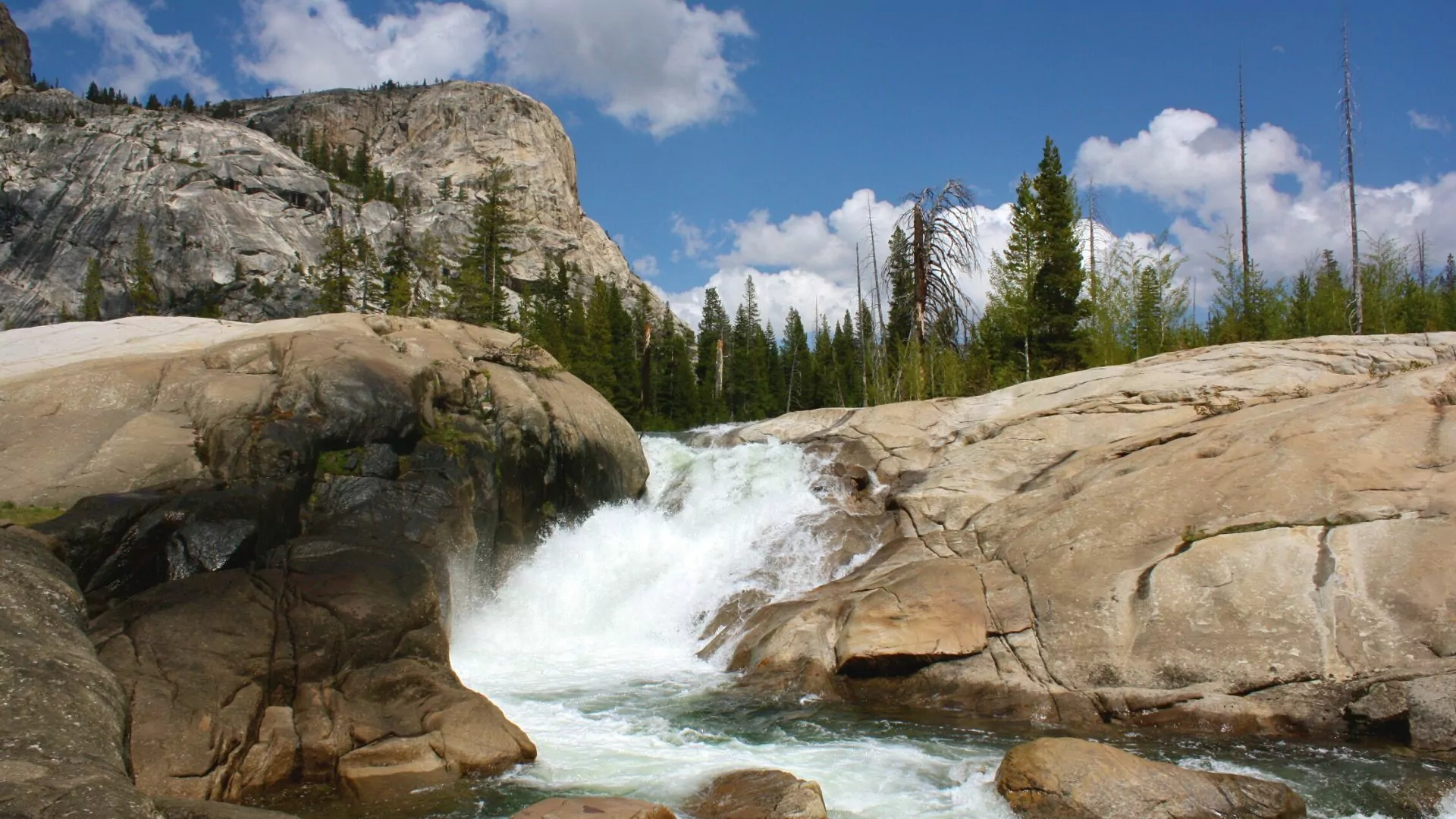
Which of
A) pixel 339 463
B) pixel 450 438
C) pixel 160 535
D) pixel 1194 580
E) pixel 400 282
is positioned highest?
pixel 400 282

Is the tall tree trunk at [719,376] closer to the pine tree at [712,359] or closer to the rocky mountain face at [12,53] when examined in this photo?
the pine tree at [712,359]

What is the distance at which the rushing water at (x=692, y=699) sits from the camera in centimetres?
793

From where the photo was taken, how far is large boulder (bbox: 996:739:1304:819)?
6.92 m

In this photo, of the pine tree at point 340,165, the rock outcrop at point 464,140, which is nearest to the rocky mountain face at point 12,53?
the rock outcrop at point 464,140

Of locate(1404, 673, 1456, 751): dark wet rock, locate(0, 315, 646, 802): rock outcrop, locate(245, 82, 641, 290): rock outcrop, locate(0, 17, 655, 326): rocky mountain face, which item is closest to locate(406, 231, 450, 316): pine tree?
locate(0, 315, 646, 802): rock outcrop

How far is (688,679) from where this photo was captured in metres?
12.4

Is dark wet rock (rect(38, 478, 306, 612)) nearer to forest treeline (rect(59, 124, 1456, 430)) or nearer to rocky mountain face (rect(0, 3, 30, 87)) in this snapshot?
forest treeline (rect(59, 124, 1456, 430))

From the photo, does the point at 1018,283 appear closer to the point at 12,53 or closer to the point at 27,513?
the point at 27,513

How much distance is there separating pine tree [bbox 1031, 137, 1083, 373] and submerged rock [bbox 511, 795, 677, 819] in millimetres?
27937

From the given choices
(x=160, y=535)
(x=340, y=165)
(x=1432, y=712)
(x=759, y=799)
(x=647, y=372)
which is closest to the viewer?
(x=759, y=799)

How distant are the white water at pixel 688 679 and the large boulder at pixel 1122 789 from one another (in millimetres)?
327

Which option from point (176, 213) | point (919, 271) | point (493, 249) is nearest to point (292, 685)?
point (919, 271)

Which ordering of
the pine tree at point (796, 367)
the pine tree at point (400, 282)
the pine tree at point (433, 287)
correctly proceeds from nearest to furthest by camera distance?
the pine tree at point (433, 287) → the pine tree at point (400, 282) → the pine tree at point (796, 367)

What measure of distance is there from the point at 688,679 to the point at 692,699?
1.15 m
